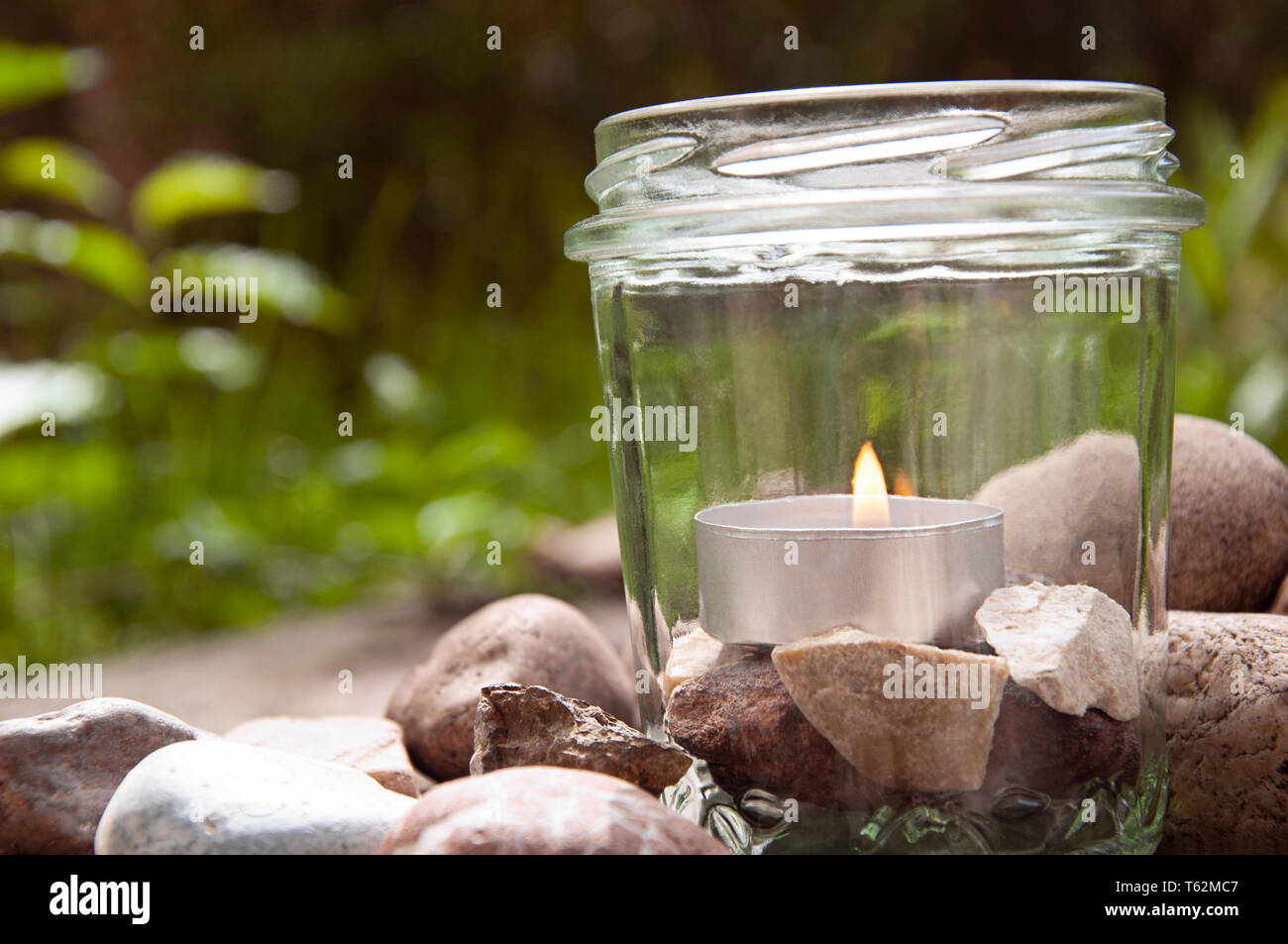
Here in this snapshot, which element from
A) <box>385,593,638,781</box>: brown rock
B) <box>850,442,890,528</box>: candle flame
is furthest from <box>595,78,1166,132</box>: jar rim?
<box>385,593,638,781</box>: brown rock

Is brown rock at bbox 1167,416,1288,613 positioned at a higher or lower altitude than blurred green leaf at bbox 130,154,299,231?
lower

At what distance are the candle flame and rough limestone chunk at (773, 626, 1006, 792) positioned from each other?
0.37 feet

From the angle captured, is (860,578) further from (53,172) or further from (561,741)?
(53,172)

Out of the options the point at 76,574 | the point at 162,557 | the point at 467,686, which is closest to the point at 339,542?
the point at 162,557

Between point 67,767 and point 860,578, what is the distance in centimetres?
77

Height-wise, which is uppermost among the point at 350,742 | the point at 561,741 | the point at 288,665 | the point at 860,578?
the point at 860,578

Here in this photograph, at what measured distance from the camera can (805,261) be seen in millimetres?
1083

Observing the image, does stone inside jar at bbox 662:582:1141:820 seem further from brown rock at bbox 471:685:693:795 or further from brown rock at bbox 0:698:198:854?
brown rock at bbox 0:698:198:854

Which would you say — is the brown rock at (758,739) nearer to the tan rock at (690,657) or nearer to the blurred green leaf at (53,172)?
the tan rock at (690,657)

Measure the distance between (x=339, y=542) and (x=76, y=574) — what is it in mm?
900

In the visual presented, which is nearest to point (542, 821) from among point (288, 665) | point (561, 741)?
point (561, 741)

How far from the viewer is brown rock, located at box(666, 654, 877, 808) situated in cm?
100

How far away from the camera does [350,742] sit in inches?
54.9
